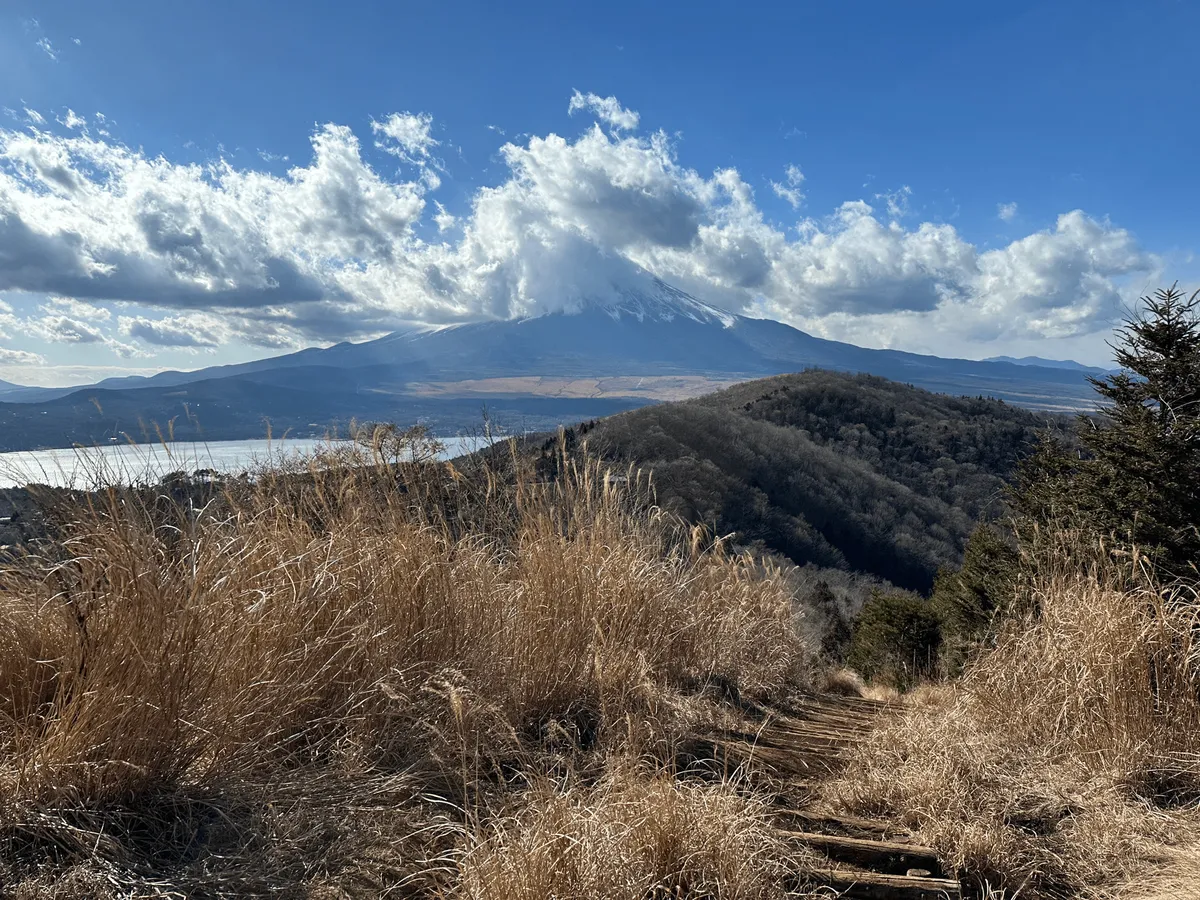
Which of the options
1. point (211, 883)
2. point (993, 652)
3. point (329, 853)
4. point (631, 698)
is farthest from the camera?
point (993, 652)

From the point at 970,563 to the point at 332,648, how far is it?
65.6ft

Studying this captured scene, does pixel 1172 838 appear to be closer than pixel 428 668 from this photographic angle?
Yes

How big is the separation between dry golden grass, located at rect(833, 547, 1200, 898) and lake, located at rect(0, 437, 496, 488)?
327cm

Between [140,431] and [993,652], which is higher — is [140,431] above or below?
above

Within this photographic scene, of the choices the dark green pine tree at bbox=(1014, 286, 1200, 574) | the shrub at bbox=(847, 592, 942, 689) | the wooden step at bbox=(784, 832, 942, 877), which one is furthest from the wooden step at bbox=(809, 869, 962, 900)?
the shrub at bbox=(847, 592, 942, 689)

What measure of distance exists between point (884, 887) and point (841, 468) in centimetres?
6473

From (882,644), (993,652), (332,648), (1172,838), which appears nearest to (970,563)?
(882,644)

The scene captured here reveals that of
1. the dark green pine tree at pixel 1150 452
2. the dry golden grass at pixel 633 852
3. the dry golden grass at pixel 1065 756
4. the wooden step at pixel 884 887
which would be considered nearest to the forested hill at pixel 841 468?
the dark green pine tree at pixel 1150 452

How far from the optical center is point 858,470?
6475 centimetres

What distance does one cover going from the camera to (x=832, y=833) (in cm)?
252

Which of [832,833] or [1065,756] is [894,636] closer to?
[1065,756]

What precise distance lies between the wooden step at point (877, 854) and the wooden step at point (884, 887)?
144 millimetres

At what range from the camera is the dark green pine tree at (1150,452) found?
7887 mm

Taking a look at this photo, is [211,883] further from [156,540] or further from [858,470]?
[858,470]
